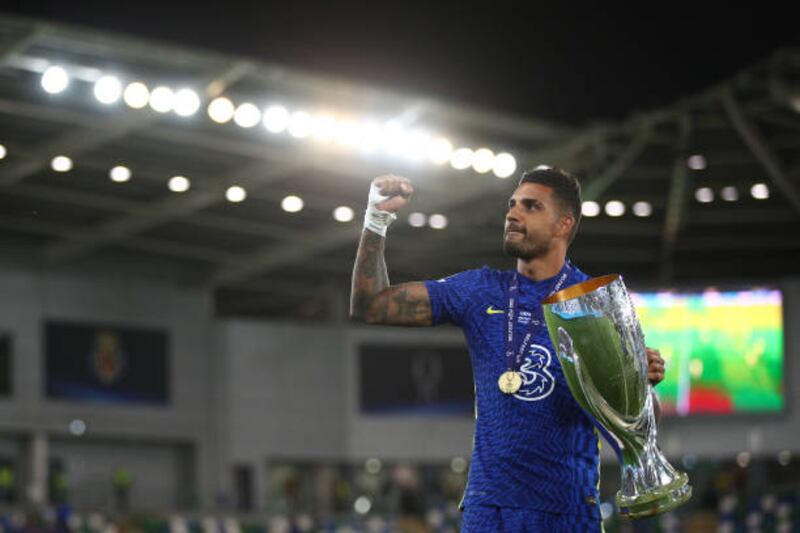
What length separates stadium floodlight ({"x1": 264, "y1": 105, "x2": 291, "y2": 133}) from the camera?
2127 cm

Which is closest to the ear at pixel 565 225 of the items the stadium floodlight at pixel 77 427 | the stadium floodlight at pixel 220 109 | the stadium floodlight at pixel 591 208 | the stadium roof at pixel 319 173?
the stadium roof at pixel 319 173

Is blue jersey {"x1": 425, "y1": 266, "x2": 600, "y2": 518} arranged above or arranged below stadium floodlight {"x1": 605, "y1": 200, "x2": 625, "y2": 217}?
below

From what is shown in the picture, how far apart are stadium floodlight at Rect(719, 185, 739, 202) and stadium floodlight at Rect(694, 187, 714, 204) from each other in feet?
0.61

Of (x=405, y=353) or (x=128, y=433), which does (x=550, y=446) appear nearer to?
(x=128, y=433)

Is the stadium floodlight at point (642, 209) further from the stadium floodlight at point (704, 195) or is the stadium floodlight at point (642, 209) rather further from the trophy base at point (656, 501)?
the trophy base at point (656, 501)

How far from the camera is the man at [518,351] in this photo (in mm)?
4949

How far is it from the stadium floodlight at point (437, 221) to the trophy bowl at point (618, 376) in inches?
894

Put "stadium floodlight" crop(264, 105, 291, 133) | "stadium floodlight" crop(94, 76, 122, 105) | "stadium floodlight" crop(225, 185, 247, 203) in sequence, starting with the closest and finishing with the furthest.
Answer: "stadium floodlight" crop(94, 76, 122, 105) → "stadium floodlight" crop(264, 105, 291, 133) → "stadium floodlight" crop(225, 185, 247, 203)

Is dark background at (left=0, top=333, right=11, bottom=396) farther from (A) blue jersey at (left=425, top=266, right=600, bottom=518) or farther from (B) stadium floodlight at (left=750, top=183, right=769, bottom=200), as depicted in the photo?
(A) blue jersey at (left=425, top=266, right=600, bottom=518)

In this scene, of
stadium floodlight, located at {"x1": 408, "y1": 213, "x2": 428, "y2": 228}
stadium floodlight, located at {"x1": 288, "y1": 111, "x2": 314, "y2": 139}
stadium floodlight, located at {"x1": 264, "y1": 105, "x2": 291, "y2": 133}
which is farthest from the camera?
stadium floodlight, located at {"x1": 408, "y1": 213, "x2": 428, "y2": 228}

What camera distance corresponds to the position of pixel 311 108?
21516 mm

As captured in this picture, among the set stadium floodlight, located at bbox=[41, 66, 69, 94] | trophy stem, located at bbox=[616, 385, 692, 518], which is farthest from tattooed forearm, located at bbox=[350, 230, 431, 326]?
stadium floodlight, located at bbox=[41, 66, 69, 94]

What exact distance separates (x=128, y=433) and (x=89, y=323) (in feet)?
6.92

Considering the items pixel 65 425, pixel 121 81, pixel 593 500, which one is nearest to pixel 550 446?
pixel 593 500
